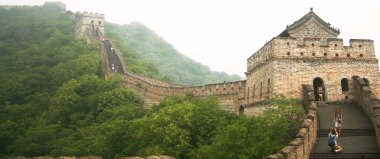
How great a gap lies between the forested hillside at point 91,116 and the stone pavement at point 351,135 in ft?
5.19

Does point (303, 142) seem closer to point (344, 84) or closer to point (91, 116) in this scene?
point (344, 84)

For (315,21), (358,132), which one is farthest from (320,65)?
(358,132)

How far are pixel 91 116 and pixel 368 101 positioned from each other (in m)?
29.3

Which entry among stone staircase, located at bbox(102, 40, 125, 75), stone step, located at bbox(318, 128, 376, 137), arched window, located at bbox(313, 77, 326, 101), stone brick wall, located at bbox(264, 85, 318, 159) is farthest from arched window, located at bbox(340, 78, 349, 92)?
stone staircase, located at bbox(102, 40, 125, 75)

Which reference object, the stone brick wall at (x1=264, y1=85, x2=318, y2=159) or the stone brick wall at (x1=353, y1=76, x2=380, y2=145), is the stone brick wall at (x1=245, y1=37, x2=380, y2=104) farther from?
the stone brick wall at (x1=264, y1=85, x2=318, y2=159)

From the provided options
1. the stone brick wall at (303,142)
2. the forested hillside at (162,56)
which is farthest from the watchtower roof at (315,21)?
the forested hillside at (162,56)

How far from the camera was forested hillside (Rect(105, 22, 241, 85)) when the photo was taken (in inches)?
3595

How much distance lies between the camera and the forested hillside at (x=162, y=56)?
300 feet

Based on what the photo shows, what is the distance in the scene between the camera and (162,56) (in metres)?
112

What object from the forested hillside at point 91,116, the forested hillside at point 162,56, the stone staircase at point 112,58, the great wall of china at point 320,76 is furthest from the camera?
the forested hillside at point 162,56

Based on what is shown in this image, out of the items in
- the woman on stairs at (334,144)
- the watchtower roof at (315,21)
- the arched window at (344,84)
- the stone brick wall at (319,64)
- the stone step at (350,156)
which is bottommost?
the stone step at (350,156)

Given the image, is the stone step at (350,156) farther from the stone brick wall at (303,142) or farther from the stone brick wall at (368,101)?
the stone brick wall at (368,101)

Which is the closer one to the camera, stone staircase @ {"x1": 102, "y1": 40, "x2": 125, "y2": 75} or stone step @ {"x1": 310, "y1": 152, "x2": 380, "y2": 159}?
stone step @ {"x1": 310, "y1": 152, "x2": 380, "y2": 159}

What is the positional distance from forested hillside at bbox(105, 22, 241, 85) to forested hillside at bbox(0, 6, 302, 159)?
66.3 ft
